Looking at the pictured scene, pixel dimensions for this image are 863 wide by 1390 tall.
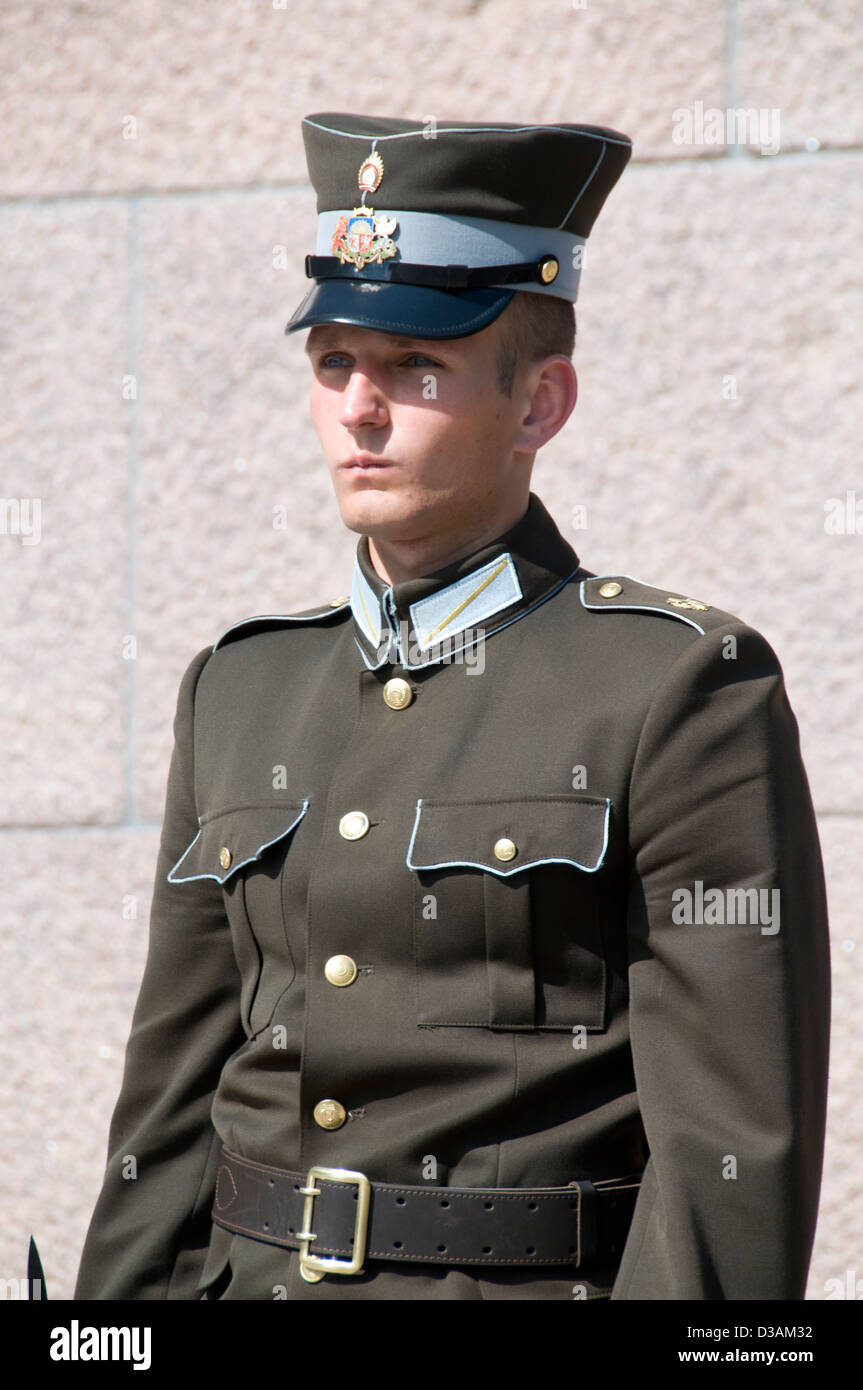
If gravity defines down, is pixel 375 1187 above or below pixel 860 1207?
above

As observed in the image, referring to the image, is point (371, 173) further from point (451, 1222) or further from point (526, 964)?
point (451, 1222)

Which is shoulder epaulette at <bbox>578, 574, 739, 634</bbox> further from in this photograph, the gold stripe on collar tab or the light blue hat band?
the light blue hat band

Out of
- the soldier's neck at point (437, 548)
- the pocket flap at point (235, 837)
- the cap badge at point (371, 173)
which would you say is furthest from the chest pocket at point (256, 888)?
the cap badge at point (371, 173)

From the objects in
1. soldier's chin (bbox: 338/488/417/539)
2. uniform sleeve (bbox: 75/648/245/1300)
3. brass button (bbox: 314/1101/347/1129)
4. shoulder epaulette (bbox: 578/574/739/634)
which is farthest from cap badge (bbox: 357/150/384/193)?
brass button (bbox: 314/1101/347/1129)

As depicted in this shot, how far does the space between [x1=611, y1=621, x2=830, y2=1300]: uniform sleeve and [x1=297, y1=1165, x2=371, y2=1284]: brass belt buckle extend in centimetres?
28

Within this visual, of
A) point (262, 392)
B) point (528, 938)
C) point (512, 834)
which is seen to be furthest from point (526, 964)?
point (262, 392)

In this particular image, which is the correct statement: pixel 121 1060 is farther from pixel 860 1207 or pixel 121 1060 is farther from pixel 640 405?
pixel 640 405

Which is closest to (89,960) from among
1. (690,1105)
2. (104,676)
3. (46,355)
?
(104,676)

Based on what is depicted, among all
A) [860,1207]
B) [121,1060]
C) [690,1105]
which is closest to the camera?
[690,1105]

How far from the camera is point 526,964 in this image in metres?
1.72

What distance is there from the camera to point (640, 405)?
3215mm

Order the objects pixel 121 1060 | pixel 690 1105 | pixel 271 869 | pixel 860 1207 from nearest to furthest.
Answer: pixel 690 1105, pixel 271 869, pixel 860 1207, pixel 121 1060

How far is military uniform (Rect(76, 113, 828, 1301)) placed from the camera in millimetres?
1640

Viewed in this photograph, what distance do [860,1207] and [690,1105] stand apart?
5.34 feet
